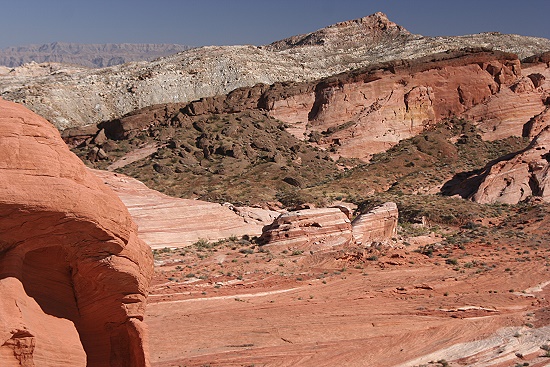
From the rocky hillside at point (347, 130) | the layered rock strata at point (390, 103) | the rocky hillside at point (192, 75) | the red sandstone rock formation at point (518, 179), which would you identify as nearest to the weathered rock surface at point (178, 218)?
the rocky hillside at point (347, 130)

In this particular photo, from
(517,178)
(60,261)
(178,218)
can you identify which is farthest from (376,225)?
(60,261)

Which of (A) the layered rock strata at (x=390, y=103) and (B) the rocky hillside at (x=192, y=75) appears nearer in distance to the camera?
(A) the layered rock strata at (x=390, y=103)

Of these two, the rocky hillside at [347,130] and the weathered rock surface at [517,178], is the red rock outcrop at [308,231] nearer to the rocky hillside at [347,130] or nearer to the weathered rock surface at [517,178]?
the weathered rock surface at [517,178]

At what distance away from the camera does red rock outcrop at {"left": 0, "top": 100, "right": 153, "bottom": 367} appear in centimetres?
661

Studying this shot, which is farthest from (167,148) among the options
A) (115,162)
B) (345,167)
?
(345,167)

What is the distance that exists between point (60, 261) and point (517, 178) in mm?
30517

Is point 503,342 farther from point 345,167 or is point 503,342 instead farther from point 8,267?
point 345,167

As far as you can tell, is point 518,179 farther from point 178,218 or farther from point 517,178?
point 178,218

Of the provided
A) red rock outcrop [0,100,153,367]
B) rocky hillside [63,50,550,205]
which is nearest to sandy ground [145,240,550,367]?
red rock outcrop [0,100,153,367]

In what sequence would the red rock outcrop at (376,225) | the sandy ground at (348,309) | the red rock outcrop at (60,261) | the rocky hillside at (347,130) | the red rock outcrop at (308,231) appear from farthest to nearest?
1. the rocky hillside at (347,130)
2. the red rock outcrop at (376,225)
3. the red rock outcrop at (308,231)
4. the sandy ground at (348,309)
5. the red rock outcrop at (60,261)

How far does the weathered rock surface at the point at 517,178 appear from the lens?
107 ft

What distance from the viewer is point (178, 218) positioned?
22.4m

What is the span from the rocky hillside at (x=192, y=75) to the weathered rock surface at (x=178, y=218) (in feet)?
132

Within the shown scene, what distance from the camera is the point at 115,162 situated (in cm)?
4375
